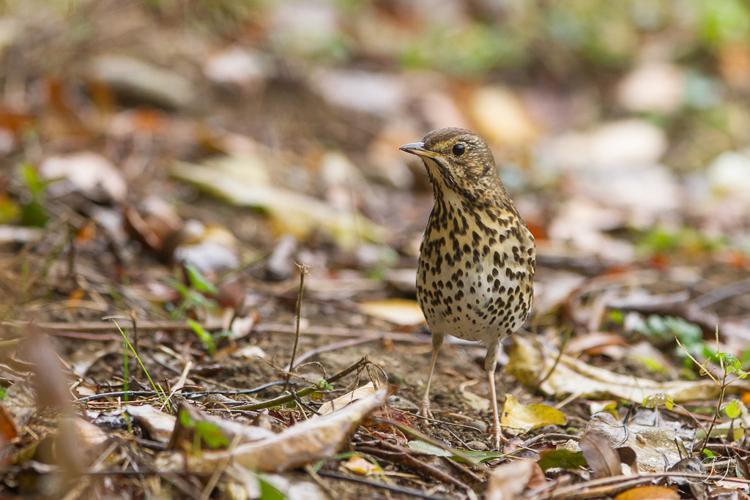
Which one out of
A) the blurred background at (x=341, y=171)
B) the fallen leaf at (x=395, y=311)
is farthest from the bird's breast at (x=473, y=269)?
the fallen leaf at (x=395, y=311)

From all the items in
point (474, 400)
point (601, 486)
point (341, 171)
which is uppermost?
point (341, 171)

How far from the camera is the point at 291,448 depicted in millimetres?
2846

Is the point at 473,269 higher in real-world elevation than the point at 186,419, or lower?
higher

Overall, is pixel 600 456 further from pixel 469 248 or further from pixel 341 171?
pixel 341 171

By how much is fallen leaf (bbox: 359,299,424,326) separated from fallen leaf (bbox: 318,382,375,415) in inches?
62.4

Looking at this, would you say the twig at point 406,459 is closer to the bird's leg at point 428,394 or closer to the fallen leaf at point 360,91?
the bird's leg at point 428,394

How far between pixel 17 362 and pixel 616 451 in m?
2.12

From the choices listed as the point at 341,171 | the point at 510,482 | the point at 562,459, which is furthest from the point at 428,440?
the point at 341,171

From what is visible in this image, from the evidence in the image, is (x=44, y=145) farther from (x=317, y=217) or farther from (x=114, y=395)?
(x=114, y=395)

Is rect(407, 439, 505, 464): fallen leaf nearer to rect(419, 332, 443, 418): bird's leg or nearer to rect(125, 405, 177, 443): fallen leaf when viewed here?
rect(419, 332, 443, 418): bird's leg

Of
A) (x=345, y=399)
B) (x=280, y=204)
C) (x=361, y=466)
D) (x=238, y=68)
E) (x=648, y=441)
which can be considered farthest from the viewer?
(x=238, y=68)

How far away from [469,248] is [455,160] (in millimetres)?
371

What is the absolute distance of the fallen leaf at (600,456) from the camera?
10.6 ft

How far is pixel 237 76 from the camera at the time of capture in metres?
9.19
